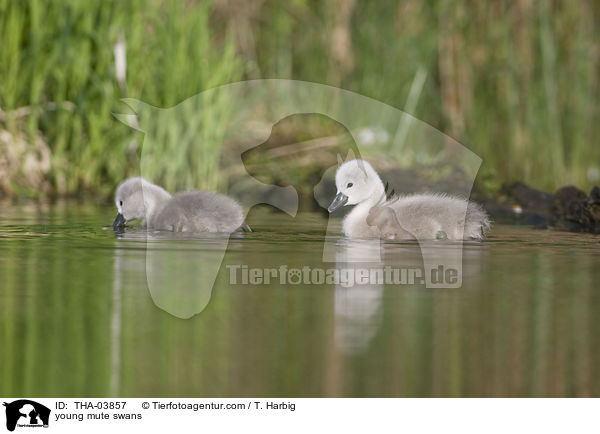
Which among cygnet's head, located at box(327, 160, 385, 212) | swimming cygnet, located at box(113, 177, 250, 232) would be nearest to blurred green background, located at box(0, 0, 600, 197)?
swimming cygnet, located at box(113, 177, 250, 232)

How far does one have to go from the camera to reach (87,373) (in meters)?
2.94

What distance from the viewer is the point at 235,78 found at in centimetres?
945

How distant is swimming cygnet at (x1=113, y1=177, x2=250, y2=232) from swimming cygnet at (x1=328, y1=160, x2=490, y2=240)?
2.19ft

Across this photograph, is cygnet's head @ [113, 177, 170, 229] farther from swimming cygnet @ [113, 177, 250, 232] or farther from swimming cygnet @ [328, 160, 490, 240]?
swimming cygnet @ [328, 160, 490, 240]

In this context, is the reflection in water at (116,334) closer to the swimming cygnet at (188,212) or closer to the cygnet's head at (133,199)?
the swimming cygnet at (188,212)

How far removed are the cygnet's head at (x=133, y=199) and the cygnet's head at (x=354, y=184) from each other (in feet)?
A: 4.30

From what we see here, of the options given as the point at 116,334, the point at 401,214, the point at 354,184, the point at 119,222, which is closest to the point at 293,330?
the point at 116,334

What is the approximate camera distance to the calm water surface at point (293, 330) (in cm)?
288

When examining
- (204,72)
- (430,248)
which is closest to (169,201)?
(430,248)

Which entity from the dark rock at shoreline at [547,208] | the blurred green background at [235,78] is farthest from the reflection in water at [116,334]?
the blurred green background at [235,78]
